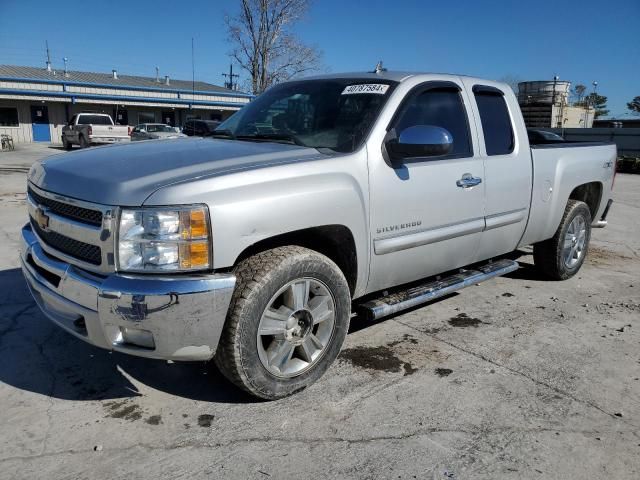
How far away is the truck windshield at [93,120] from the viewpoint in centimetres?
2609

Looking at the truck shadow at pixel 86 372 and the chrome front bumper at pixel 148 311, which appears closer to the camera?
the chrome front bumper at pixel 148 311

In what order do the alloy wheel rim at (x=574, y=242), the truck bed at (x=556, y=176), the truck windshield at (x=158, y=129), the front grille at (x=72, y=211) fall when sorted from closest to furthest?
the front grille at (x=72, y=211), the truck bed at (x=556, y=176), the alloy wheel rim at (x=574, y=242), the truck windshield at (x=158, y=129)

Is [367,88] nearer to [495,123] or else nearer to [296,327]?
[495,123]

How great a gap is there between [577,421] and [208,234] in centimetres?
220

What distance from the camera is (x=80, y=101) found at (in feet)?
113

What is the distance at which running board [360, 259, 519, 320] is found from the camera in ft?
11.2

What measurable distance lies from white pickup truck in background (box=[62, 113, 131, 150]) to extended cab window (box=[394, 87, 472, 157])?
2096 centimetres

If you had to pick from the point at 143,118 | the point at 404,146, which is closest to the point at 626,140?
the point at 404,146

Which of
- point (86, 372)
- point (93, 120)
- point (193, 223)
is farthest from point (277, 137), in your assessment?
point (93, 120)

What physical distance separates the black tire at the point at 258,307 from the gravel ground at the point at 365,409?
15cm

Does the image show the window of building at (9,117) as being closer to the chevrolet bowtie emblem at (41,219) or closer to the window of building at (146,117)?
the window of building at (146,117)

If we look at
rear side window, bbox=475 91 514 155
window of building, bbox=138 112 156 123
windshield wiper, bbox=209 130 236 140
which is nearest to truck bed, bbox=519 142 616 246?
rear side window, bbox=475 91 514 155

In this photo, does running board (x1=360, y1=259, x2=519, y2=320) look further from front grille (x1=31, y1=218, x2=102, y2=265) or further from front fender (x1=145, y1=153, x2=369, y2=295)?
front grille (x1=31, y1=218, x2=102, y2=265)

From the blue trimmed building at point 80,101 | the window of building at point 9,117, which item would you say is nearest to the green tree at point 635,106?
the blue trimmed building at point 80,101
